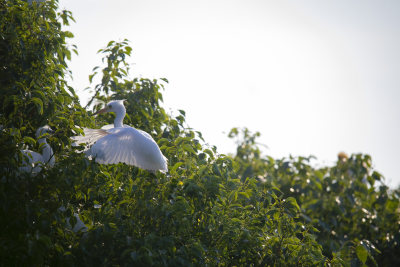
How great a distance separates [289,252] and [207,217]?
22.6 inches

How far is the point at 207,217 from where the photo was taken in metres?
2.87

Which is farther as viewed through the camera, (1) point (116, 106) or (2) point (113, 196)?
(1) point (116, 106)

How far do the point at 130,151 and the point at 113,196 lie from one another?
72cm

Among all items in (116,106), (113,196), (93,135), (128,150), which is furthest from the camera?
(116,106)

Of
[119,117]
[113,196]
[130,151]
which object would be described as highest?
[119,117]

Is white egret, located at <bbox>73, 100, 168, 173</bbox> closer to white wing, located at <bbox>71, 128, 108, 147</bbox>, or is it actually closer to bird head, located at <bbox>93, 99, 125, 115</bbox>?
white wing, located at <bbox>71, 128, 108, 147</bbox>

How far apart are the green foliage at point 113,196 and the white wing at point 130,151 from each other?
0.31ft

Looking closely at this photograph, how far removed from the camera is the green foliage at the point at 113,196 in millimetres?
2289

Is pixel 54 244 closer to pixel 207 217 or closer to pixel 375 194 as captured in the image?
pixel 207 217

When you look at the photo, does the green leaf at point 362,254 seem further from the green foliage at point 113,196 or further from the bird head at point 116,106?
the bird head at point 116,106

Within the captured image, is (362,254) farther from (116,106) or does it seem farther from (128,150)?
(116,106)

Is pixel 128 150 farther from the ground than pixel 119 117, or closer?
closer

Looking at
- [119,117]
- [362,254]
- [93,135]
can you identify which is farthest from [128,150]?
[362,254]

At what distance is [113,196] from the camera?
282 cm
